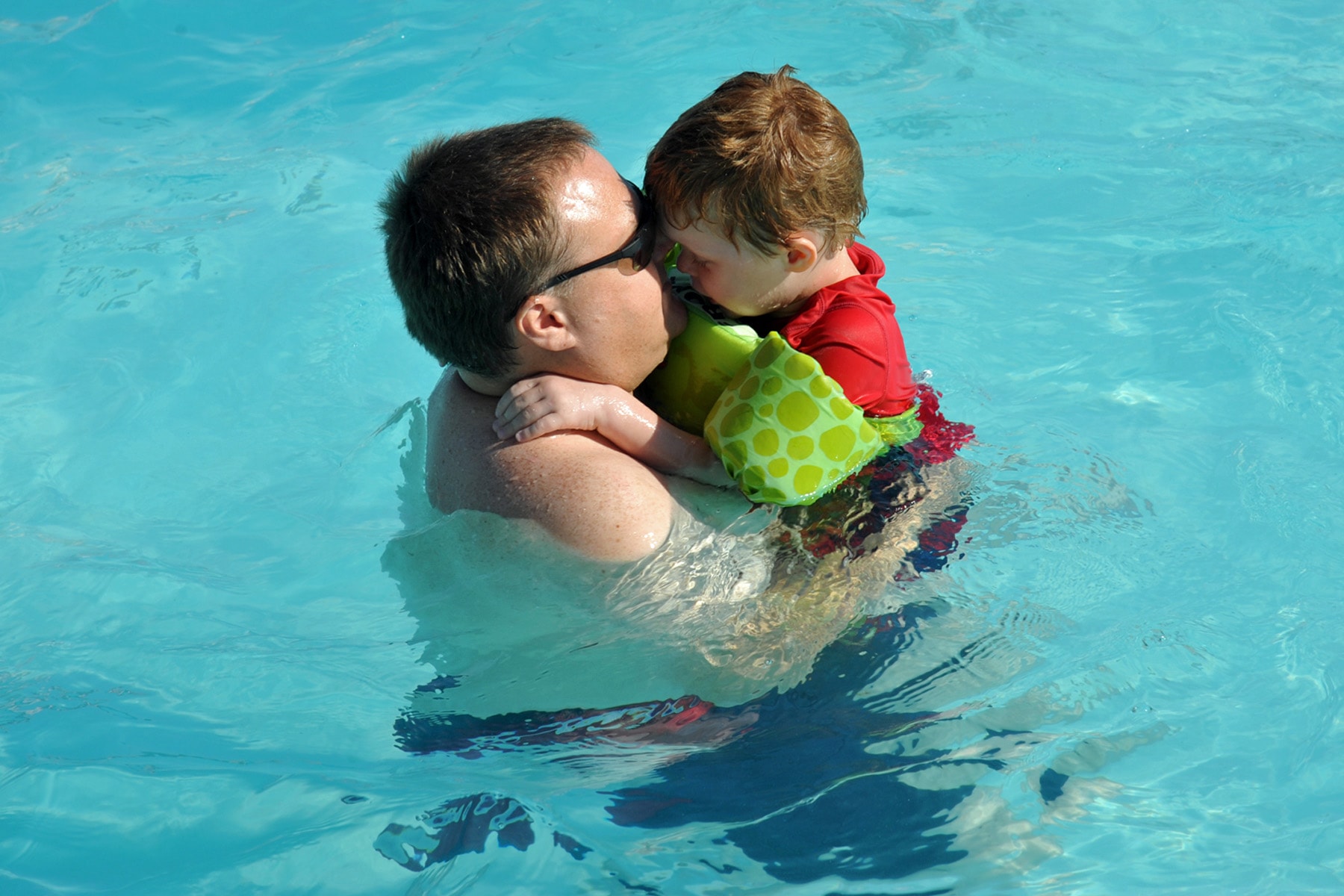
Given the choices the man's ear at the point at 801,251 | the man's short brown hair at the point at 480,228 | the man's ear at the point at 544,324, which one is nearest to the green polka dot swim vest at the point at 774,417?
the man's ear at the point at 801,251

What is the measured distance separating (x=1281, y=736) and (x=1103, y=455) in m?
1.48

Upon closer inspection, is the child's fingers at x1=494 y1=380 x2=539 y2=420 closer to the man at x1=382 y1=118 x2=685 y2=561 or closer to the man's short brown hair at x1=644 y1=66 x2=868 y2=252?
the man at x1=382 y1=118 x2=685 y2=561

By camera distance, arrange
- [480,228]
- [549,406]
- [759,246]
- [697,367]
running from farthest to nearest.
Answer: [697,367], [759,246], [549,406], [480,228]

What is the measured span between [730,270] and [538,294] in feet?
2.02

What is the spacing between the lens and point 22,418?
5.52m

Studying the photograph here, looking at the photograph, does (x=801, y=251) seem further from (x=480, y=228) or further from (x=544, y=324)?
(x=480, y=228)

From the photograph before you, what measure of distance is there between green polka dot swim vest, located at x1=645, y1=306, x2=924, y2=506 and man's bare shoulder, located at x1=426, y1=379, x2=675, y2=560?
0.90ft

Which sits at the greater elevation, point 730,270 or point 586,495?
point 730,270

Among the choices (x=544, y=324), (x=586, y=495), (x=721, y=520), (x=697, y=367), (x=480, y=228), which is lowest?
(x=721, y=520)

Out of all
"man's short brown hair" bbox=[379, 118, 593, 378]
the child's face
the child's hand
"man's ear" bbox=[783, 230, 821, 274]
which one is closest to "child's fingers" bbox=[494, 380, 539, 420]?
the child's hand

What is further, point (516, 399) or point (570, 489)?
point (516, 399)

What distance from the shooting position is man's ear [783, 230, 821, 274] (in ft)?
11.1

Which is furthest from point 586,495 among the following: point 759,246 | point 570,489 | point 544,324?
point 759,246

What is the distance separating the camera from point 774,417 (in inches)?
129
